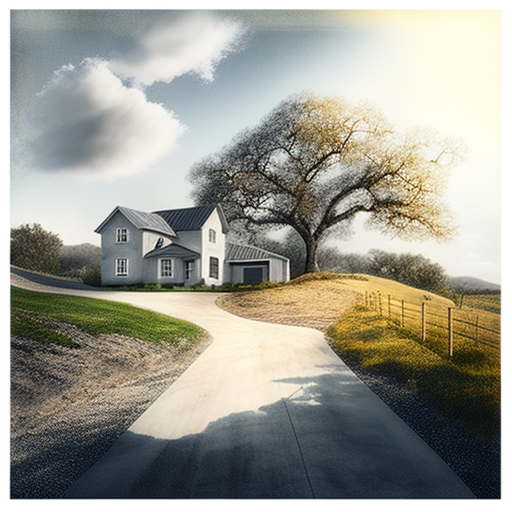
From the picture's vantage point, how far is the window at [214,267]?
3816 millimetres

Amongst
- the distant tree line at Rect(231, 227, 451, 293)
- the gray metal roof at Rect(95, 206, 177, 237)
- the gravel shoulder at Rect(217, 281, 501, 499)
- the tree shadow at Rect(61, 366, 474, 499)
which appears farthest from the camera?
the gray metal roof at Rect(95, 206, 177, 237)

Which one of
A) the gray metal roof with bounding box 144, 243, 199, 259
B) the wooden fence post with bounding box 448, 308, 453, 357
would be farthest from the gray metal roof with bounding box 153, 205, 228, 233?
the wooden fence post with bounding box 448, 308, 453, 357

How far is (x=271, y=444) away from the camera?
2.68 meters

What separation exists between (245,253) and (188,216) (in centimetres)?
64

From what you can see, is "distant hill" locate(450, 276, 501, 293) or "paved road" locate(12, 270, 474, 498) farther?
"distant hill" locate(450, 276, 501, 293)

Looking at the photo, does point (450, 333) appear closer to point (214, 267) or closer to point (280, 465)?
point (280, 465)

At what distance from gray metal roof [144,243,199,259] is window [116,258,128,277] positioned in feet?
0.63

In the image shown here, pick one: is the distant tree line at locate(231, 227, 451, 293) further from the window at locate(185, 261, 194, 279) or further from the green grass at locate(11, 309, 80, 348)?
the green grass at locate(11, 309, 80, 348)

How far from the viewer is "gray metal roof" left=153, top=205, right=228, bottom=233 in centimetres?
376

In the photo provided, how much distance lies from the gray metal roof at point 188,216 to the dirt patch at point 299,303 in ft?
2.26

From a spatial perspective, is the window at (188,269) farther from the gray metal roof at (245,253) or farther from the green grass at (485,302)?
the green grass at (485,302)

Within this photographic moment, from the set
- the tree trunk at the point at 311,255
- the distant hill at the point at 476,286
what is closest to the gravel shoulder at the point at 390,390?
the tree trunk at the point at 311,255

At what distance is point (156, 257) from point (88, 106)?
4.80ft
